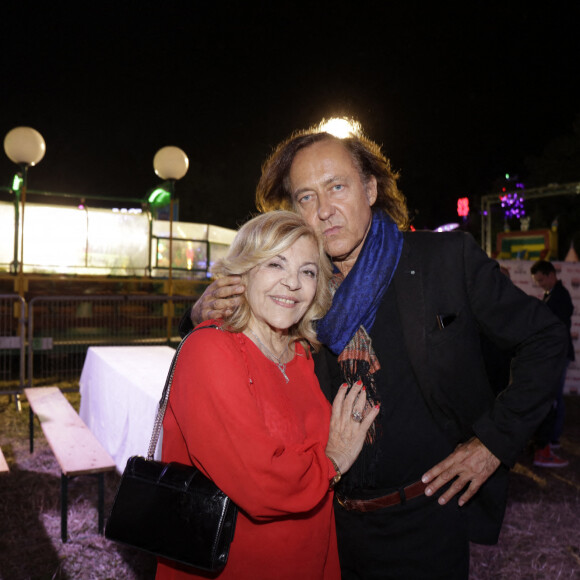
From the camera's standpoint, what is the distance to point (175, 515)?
1467 millimetres

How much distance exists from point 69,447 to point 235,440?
120 inches

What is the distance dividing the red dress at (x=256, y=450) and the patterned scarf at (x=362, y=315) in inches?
7.8

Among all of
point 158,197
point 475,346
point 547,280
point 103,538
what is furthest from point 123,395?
point 158,197

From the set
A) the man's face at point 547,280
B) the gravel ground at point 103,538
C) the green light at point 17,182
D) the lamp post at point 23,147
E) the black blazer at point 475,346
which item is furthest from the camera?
the green light at point 17,182

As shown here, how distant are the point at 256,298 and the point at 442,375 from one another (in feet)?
2.41

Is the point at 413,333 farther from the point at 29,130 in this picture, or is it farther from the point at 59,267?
the point at 59,267

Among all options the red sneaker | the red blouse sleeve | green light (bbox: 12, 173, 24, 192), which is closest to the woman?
the red blouse sleeve

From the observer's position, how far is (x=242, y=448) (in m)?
1.41

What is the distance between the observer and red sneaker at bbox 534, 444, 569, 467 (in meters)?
5.66

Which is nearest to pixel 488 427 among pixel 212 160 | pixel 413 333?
pixel 413 333

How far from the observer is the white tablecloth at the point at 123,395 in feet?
11.8

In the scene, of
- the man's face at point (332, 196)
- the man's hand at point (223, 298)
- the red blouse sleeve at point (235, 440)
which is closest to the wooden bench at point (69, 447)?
the man's hand at point (223, 298)

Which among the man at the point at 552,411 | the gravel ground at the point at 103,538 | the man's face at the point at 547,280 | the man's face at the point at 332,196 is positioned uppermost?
the man's face at the point at 332,196

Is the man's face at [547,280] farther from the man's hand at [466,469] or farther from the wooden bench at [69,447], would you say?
the wooden bench at [69,447]
